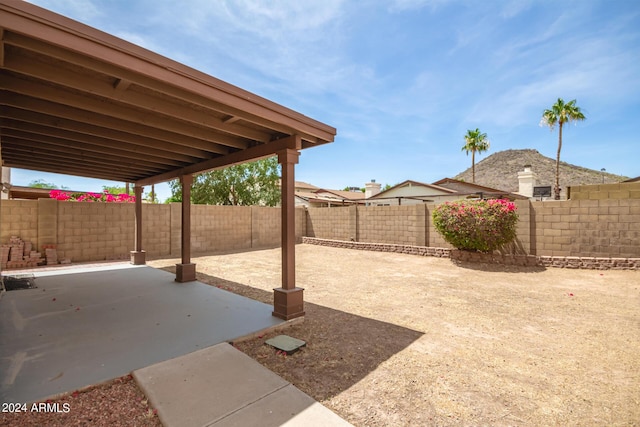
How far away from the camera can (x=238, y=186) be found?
19.6 meters

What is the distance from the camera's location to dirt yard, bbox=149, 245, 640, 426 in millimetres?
2320

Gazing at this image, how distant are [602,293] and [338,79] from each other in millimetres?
9302

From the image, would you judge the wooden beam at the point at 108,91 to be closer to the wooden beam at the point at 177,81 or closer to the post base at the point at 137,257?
the wooden beam at the point at 177,81

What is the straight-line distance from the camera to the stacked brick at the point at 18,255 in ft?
25.4

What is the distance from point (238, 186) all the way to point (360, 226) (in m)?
10.1

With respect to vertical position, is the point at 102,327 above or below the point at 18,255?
below

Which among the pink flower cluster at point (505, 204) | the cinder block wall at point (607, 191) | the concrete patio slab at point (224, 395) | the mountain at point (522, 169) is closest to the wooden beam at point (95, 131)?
the concrete patio slab at point (224, 395)

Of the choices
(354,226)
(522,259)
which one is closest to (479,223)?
(522,259)

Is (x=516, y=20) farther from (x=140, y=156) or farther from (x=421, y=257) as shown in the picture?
(x=140, y=156)

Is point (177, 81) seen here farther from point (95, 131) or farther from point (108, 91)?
point (95, 131)

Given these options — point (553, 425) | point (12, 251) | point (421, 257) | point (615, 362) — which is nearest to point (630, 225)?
point (421, 257)

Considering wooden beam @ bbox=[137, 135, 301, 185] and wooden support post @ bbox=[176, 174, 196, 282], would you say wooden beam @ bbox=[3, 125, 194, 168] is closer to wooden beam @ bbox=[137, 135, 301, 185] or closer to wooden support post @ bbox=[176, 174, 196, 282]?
wooden beam @ bbox=[137, 135, 301, 185]

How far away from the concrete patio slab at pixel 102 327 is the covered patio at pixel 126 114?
2.74ft

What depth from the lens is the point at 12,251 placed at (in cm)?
784
